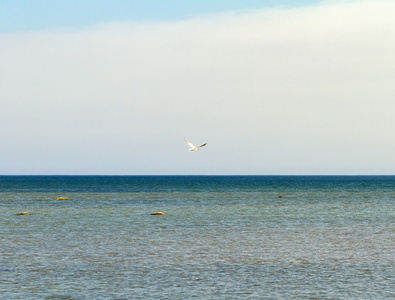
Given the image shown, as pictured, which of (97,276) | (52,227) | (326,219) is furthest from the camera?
(326,219)

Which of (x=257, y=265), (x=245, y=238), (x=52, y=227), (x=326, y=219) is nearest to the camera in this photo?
(x=257, y=265)

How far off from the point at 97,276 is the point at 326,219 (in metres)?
45.1

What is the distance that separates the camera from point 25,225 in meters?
63.0

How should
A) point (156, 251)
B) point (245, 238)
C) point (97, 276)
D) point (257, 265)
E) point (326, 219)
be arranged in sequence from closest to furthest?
1. point (97, 276)
2. point (257, 265)
3. point (156, 251)
4. point (245, 238)
5. point (326, 219)

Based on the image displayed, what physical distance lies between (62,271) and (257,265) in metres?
11.2

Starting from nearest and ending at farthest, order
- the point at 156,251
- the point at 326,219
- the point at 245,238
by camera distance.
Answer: the point at 156,251 < the point at 245,238 < the point at 326,219

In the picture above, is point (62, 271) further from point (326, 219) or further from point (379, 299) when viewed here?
point (326, 219)

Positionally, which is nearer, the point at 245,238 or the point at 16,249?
the point at 16,249

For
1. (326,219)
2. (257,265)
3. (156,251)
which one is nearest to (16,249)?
(156,251)

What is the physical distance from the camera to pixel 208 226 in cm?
6172

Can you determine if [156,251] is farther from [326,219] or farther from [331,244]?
[326,219]

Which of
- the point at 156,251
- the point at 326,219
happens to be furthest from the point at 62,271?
the point at 326,219

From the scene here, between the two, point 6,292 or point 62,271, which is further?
point 62,271

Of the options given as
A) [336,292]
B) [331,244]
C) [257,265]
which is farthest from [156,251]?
[336,292]
